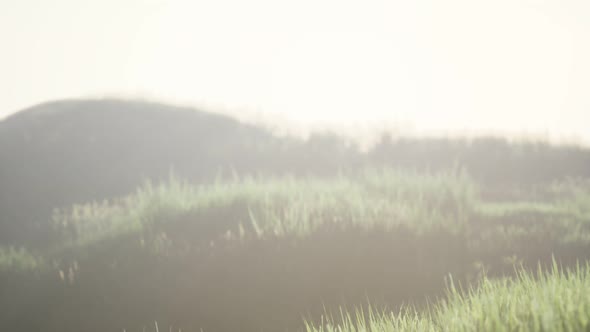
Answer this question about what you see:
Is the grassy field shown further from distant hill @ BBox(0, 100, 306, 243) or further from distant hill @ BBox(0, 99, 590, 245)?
distant hill @ BBox(0, 100, 306, 243)

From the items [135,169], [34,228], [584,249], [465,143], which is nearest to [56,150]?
[135,169]

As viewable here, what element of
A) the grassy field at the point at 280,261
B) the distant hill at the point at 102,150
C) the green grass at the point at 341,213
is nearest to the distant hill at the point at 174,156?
the distant hill at the point at 102,150

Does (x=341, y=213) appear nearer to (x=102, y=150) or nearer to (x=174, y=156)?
(x=174, y=156)

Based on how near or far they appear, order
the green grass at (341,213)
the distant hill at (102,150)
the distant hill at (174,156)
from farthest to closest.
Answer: the distant hill at (174,156)
the distant hill at (102,150)
the green grass at (341,213)

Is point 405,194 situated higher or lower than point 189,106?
lower

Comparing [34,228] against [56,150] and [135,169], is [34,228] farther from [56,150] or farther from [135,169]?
[56,150]

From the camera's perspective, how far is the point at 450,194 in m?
7.78

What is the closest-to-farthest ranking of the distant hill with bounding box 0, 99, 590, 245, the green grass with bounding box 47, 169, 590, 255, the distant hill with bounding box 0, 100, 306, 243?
the green grass with bounding box 47, 169, 590, 255, the distant hill with bounding box 0, 100, 306, 243, the distant hill with bounding box 0, 99, 590, 245

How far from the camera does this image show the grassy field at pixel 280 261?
4.09 m

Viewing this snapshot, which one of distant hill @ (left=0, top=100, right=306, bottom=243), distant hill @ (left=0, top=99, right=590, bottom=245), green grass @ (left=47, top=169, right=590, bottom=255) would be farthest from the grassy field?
distant hill @ (left=0, top=100, right=306, bottom=243)

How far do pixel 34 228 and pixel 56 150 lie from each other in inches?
186

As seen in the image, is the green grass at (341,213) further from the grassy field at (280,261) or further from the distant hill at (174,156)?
the distant hill at (174,156)

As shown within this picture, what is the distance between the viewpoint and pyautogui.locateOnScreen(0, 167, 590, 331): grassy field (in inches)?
161

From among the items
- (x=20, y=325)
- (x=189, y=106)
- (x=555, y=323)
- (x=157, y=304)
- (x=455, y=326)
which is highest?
(x=189, y=106)
